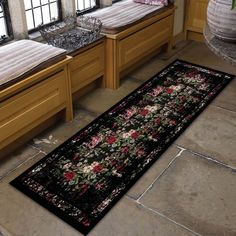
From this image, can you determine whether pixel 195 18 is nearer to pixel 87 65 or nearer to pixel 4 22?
pixel 87 65

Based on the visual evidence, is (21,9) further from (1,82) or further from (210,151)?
(210,151)

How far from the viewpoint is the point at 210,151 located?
9.05 ft

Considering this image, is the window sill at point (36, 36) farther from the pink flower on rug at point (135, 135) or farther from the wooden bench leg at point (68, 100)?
the pink flower on rug at point (135, 135)

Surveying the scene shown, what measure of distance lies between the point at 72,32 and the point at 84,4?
0.54 meters

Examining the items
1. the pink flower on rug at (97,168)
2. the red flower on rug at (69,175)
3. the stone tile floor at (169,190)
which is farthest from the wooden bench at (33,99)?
the pink flower on rug at (97,168)

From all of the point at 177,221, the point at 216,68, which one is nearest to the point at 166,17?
the point at 216,68

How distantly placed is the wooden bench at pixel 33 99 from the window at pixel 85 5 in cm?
107

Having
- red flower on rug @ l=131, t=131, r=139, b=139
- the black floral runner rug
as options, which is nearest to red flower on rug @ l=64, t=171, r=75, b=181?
the black floral runner rug

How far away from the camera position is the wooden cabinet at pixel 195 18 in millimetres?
4510

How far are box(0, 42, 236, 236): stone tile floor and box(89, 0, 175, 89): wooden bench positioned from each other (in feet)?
1.52

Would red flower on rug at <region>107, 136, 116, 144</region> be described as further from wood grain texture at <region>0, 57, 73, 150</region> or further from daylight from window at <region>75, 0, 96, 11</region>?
daylight from window at <region>75, 0, 96, 11</region>

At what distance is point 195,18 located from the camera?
4.63 metres

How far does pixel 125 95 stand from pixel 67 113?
26.6 inches

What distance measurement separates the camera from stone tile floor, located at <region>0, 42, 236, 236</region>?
2.13 metres
